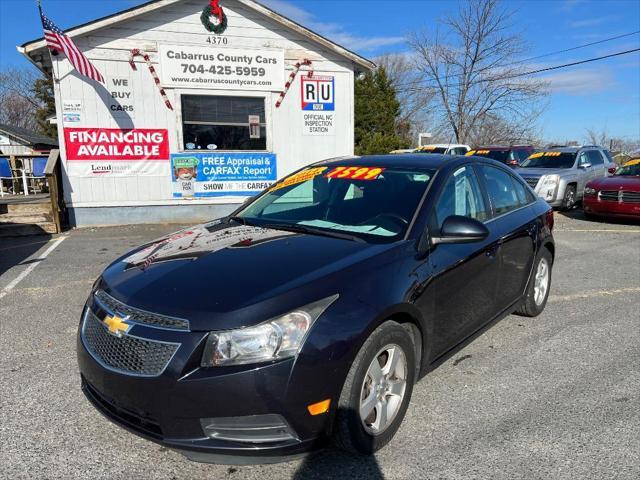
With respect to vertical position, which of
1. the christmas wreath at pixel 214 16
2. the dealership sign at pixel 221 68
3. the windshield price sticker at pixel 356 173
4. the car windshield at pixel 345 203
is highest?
the christmas wreath at pixel 214 16

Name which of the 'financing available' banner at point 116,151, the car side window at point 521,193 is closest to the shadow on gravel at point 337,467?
the car side window at point 521,193

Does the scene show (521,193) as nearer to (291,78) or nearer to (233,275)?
(233,275)

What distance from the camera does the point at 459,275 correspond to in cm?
320

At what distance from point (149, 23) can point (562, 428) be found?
10468mm

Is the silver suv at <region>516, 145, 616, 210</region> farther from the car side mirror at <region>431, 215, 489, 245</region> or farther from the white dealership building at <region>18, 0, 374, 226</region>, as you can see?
the car side mirror at <region>431, 215, 489, 245</region>

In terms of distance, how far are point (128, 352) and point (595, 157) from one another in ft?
51.5

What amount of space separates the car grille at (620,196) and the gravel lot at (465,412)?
21.5ft

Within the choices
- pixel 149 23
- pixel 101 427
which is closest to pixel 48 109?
pixel 149 23

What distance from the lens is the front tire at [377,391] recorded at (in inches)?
92.7

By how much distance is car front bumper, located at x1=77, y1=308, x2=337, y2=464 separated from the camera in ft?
6.93

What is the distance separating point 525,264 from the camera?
4.26 m

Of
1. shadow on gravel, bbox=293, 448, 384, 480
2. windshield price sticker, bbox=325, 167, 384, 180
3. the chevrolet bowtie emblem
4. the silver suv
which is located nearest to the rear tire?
windshield price sticker, bbox=325, 167, 384, 180

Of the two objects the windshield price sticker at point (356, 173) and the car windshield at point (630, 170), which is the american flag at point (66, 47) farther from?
the car windshield at point (630, 170)

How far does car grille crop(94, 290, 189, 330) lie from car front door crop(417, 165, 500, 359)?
4.43 feet
